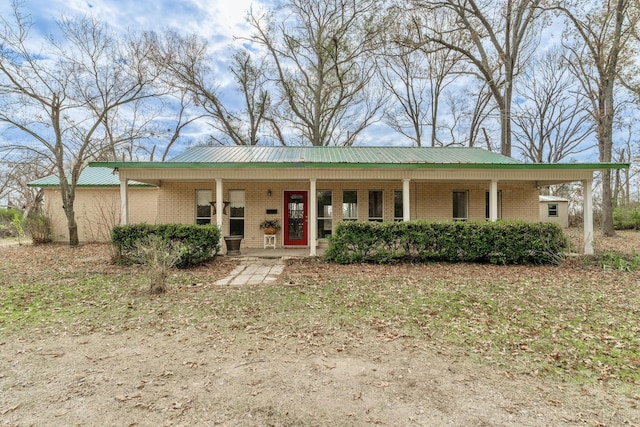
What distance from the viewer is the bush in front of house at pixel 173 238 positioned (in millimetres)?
8164

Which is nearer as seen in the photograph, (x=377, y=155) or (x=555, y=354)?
(x=555, y=354)

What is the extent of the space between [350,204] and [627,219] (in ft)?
64.5

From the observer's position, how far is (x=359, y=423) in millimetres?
2348

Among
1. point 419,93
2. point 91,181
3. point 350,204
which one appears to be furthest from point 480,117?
point 91,181

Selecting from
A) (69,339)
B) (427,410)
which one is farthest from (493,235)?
(69,339)

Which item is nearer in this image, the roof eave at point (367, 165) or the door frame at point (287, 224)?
the roof eave at point (367, 165)

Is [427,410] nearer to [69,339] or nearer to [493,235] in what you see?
[69,339]

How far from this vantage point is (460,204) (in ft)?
39.9

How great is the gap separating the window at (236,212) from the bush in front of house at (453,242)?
14.9ft

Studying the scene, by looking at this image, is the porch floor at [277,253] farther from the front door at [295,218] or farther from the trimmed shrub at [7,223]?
the trimmed shrub at [7,223]

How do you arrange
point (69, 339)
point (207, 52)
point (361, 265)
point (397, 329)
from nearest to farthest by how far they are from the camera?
point (69, 339)
point (397, 329)
point (361, 265)
point (207, 52)

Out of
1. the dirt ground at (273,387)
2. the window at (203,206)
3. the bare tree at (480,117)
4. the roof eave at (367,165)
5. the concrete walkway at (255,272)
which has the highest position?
the bare tree at (480,117)

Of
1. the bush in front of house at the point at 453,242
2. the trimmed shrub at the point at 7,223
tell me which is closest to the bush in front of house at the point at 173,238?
the bush in front of house at the point at 453,242

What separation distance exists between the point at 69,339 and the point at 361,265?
20.4 ft
